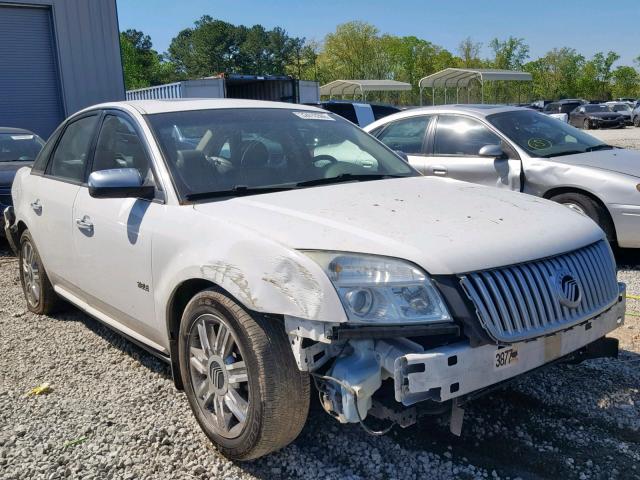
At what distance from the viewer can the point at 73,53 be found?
15875mm

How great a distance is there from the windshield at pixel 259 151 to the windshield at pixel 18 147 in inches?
256

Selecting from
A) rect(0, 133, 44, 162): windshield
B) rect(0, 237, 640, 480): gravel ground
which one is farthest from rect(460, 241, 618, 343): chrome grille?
rect(0, 133, 44, 162): windshield

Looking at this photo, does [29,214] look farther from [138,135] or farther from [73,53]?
[73,53]

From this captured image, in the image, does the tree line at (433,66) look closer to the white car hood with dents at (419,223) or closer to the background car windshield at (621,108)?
the background car windshield at (621,108)

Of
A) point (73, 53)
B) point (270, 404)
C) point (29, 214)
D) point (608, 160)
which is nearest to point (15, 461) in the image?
point (270, 404)

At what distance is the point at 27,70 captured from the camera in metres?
15.7

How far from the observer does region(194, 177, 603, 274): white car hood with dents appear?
255cm

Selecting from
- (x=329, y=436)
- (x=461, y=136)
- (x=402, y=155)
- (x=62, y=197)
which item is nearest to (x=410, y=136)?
(x=461, y=136)

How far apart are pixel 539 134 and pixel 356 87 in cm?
3256

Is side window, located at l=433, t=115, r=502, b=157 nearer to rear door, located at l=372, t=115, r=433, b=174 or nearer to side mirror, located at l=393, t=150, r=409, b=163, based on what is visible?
rear door, located at l=372, t=115, r=433, b=174

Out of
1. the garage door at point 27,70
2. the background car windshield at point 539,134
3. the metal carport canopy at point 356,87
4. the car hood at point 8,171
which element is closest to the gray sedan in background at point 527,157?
the background car windshield at point 539,134

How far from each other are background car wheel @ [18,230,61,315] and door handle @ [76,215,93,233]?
3.59ft

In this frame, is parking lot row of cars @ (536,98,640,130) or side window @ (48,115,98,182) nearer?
side window @ (48,115,98,182)

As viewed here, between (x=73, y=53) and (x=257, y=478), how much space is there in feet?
50.5
